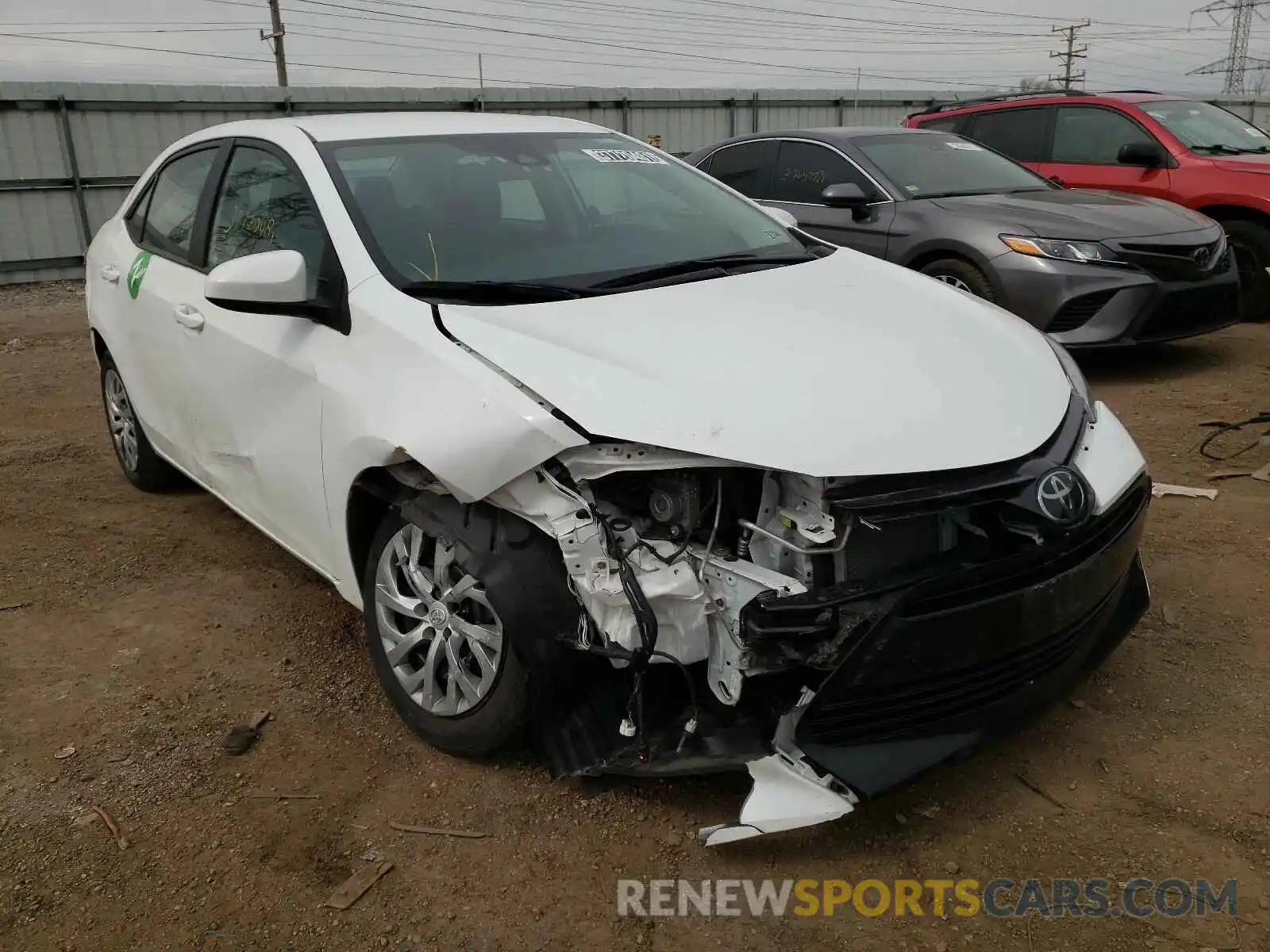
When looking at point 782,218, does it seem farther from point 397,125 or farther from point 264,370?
point 264,370

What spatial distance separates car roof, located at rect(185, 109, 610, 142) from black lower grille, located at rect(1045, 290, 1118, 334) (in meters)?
3.23

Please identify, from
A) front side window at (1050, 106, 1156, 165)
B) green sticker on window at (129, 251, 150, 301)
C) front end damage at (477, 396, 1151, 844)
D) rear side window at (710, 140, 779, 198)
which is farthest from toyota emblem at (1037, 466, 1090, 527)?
front side window at (1050, 106, 1156, 165)

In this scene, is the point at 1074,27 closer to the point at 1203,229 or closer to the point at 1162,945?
the point at 1203,229

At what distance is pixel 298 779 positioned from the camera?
277cm

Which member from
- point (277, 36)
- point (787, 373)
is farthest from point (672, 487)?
point (277, 36)

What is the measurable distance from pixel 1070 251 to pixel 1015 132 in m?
3.20

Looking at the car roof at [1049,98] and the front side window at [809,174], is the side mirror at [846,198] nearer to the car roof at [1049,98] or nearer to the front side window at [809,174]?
the front side window at [809,174]

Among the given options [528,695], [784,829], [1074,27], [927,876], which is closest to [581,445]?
[528,695]

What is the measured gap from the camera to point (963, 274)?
6367mm

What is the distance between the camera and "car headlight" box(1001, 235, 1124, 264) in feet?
19.7

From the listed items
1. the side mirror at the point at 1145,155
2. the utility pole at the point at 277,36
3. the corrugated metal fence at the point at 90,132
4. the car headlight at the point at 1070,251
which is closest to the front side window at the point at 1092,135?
the side mirror at the point at 1145,155

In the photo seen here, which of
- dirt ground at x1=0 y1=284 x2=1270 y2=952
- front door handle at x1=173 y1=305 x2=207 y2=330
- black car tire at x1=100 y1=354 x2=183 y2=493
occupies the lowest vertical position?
dirt ground at x1=0 y1=284 x2=1270 y2=952

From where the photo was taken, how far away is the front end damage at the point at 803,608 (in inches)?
89.0

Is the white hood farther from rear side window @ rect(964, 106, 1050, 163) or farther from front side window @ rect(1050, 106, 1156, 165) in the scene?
rear side window @ rect(964, 106, 1050, 163)
